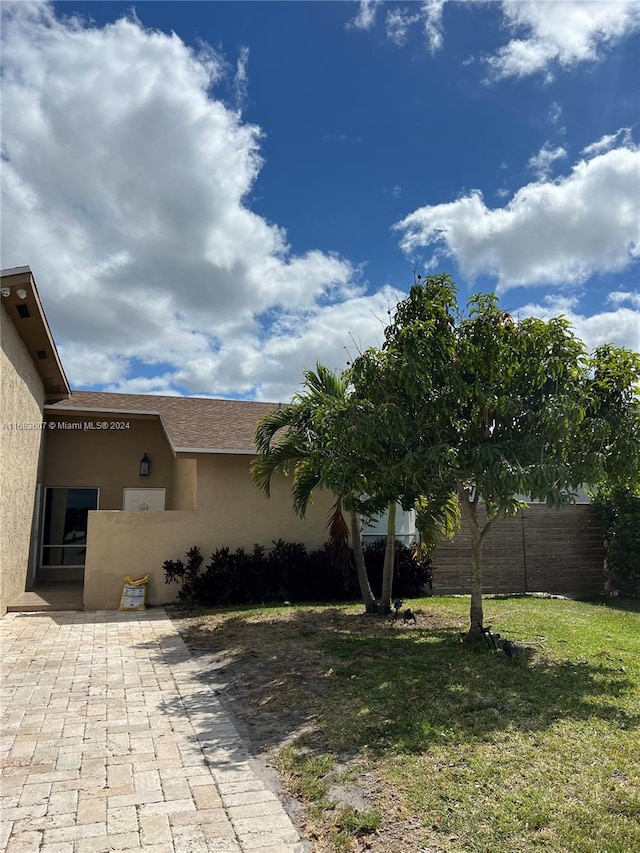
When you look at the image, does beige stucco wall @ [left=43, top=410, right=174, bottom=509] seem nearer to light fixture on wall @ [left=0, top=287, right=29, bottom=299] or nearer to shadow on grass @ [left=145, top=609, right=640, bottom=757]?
light fixture on wall @ [left=0, top=287, right=29, bottom=299]

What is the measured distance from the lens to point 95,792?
375 centimetres

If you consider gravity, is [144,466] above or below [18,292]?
below

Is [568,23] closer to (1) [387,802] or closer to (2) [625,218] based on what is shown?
(2) [625,218]

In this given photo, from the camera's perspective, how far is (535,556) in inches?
529

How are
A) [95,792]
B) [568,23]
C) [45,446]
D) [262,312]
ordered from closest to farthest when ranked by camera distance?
[95,792], [568,23], [45,446], [262,312]

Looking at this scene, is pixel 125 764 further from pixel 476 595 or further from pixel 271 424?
pixel 271 424

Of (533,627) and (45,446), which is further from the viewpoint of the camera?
(45,446)

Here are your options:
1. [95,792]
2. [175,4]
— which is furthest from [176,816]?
[175,4]

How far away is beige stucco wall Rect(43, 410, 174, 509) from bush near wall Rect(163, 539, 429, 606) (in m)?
3.89

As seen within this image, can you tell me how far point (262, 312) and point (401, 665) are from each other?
1413 cm

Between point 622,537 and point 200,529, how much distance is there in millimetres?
9507

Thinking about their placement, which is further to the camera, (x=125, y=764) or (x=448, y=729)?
(x=448, y=729)

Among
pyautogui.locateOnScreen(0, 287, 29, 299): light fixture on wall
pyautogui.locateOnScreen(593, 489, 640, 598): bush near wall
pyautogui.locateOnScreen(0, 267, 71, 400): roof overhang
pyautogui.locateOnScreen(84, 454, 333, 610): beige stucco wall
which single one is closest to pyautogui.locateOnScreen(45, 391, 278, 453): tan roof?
pyautogui.locateOnScreen(84, 454, 333, 610): beige stucco wall

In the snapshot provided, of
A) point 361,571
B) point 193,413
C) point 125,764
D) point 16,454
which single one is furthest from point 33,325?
point 125,764
